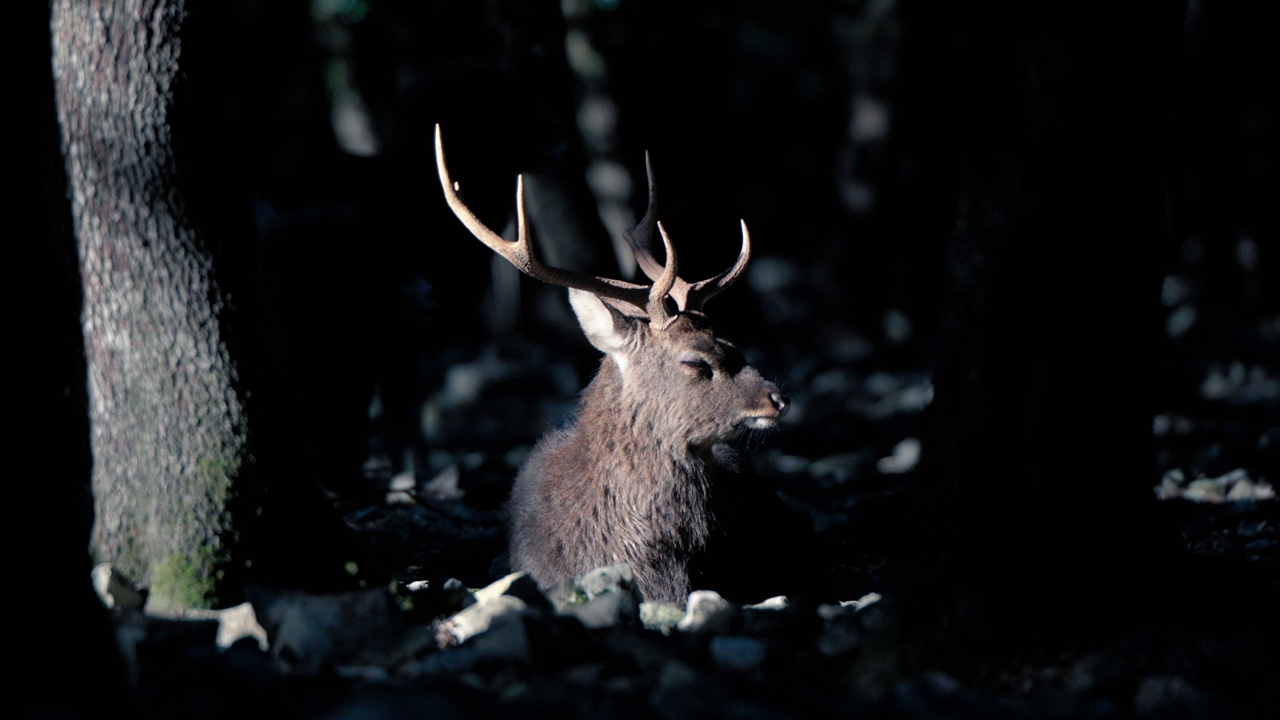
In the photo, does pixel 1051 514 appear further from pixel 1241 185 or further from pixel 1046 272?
pixel 1241 185

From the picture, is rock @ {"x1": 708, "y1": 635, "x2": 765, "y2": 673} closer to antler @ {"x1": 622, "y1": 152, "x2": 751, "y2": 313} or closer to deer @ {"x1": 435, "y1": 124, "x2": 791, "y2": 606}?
deer @ {"x1": 435, "y1": 124, "x2": 791, "y2": 606}

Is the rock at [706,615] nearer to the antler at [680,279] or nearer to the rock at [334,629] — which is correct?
the rock at [334,629]

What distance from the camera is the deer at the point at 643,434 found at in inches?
228

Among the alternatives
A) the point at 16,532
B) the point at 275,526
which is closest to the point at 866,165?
the point at 275,526

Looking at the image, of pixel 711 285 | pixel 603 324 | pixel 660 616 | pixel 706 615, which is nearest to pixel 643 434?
pixel 603 324

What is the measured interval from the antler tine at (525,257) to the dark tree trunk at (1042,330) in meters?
1.97

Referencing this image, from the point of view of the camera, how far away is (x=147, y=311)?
4.69 m

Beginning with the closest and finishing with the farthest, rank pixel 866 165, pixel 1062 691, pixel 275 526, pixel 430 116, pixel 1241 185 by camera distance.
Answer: pixel 1062 691 < pixel 275 526 < pixel 430 116 < pixel 866 165 < pixel 1241 185

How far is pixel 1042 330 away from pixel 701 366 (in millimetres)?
2201

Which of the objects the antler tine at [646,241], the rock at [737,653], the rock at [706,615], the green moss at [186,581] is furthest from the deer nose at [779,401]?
the green moss at [186,581]

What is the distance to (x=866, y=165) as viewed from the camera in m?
15.6

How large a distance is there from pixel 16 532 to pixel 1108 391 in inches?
124

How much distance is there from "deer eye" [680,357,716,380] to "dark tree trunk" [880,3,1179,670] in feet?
6.24

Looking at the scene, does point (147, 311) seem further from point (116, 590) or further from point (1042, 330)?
point (1042, 330)
